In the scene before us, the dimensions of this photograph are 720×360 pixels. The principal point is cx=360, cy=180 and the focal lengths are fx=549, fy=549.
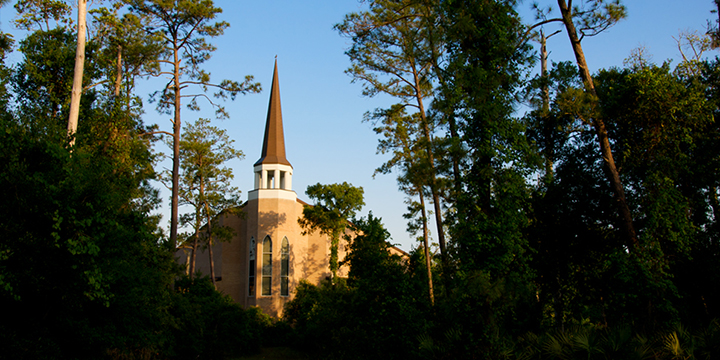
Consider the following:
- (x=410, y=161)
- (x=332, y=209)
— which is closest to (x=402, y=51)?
(x=410, y=161)

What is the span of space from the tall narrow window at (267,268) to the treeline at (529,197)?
41.1 ft

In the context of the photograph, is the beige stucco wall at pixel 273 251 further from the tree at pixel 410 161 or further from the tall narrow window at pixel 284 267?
the tree at pixel 410 161

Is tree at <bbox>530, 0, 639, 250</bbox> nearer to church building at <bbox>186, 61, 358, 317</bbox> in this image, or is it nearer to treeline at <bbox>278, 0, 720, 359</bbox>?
treeline at <bbox>278, 0, 720, 359</bbox>

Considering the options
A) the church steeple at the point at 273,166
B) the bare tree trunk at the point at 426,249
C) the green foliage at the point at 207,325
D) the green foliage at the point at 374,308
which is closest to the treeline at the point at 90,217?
the green foliage at the point at 207,325

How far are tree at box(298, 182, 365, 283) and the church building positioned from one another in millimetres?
1429

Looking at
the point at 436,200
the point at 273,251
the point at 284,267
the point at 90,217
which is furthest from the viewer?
the point at 284,267

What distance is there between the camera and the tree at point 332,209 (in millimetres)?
36625

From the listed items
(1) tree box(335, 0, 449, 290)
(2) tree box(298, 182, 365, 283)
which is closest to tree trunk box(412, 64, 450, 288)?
(1) tree box(335, 0, 449, 290)

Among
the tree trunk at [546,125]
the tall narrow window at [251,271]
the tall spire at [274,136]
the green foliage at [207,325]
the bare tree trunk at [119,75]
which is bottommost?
the green foliage at [207,325]

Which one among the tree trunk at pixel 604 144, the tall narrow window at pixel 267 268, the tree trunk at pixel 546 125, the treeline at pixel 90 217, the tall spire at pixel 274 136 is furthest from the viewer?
the tall spire at pixel 274 136

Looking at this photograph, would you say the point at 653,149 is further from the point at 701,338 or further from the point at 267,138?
the point at 267,138

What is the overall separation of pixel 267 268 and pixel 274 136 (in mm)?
9460

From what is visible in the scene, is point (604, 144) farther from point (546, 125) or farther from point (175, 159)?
point (175, 159)

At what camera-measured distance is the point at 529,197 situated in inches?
717
